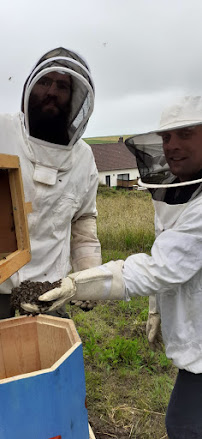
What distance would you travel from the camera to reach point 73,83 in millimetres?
2139

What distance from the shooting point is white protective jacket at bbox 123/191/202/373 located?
1.61 metres

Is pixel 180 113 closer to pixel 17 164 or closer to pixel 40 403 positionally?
pixel 17 164

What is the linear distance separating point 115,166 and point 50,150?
1441 inches

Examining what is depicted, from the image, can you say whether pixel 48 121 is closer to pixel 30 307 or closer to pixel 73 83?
pixel 73 83

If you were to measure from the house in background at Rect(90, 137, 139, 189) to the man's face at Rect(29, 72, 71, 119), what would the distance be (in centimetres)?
3444

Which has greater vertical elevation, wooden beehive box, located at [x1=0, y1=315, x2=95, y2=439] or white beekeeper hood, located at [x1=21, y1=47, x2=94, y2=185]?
white beekeeper hood, located at [x1=21, y1=47, x2=94, y2=185]

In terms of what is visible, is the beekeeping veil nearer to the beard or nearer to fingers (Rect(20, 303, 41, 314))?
the beard

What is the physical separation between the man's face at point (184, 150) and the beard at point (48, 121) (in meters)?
0.69

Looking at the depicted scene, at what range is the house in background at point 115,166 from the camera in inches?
1487

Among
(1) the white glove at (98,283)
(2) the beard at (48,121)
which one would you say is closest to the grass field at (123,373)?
(1) the white glove at (98,283)

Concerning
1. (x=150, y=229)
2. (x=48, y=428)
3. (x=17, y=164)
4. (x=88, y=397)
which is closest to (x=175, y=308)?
(x=48, y=428)

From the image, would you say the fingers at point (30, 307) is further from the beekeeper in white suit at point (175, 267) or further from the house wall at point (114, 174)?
the house wall at point (114, 174)

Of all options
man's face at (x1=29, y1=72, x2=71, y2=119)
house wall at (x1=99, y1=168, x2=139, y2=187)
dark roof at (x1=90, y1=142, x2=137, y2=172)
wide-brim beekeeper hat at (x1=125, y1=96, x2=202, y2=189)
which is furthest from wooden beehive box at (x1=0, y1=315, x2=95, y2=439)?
dark roof at (x1=90, y1=142, x2=137, y2=172)

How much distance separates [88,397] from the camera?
291 centimetres
